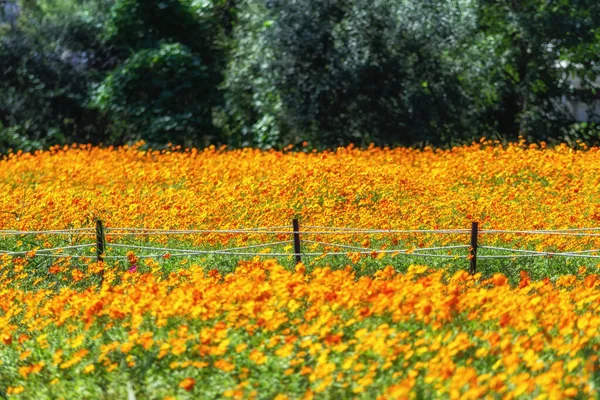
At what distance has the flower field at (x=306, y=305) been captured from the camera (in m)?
5.91

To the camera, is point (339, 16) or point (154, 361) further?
point (339, 16)

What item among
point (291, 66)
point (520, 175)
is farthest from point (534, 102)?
point (520, 175)

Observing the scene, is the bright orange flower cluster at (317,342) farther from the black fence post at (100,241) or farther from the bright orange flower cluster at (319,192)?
the bright orange flower cluster at (319,192)

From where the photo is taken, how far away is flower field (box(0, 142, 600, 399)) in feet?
19.4

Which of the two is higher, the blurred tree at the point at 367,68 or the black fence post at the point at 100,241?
the blurred tree at the point at 367,68

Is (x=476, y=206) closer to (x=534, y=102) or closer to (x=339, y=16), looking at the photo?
(x=339, y=16)

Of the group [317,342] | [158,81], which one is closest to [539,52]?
[158,81]

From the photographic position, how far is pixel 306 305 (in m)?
7.18

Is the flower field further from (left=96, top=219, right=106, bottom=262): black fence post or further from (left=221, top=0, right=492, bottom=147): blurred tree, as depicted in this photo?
(left=221, top=0, right=492, bottom=147): blurred tree

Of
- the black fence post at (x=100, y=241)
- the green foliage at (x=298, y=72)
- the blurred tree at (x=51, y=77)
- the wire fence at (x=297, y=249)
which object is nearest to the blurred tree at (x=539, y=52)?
the green foliage at (x=298, y=72)

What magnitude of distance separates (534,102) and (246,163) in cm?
810

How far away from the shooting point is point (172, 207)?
40.9ft

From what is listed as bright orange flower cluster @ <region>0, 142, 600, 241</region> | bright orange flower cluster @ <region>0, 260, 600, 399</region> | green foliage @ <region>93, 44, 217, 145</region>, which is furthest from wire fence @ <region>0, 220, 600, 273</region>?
green foliage @ <region>93, 44, 217, 145</region>

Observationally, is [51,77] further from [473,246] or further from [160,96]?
[473,246]
